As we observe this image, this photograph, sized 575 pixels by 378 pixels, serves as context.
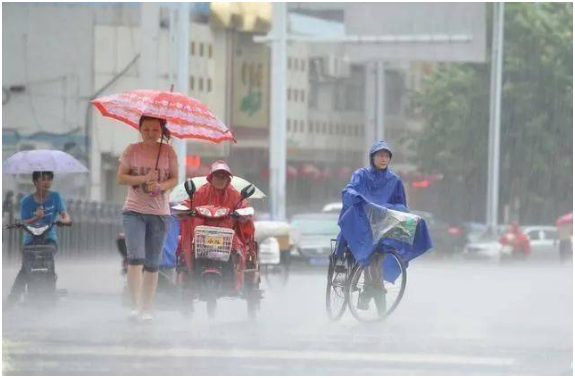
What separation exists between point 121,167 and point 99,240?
18654 mm

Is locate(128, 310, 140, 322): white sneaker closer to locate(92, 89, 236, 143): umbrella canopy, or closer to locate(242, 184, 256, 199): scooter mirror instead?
locate(242, 184, 256, 199): scooter mirror

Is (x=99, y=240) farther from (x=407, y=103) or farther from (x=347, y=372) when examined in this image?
(x=407, y=103)

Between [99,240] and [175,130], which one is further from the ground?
[175,130]

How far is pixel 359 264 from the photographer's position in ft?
43.7

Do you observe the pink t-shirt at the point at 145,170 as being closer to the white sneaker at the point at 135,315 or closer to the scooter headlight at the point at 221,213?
the scooter headlight at the point at 221,213

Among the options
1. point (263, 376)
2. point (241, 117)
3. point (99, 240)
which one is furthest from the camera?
point (241, 117)

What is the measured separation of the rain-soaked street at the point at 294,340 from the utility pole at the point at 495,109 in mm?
42271

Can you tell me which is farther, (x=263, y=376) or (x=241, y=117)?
(x=241, y=117)

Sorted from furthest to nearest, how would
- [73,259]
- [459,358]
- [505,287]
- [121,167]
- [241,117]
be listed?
[241,117], [73,259], [505,287], [121,167], [459,358]

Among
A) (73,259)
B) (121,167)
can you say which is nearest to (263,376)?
(121,167)

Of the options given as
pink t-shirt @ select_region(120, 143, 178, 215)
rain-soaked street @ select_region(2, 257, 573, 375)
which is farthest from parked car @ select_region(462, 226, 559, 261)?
pink t-shirt @ select_region(120, 143, 178, 215)

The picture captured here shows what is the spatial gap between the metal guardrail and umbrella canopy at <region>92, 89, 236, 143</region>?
1459cm

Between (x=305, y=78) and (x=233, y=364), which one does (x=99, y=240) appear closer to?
(x=233, y=364)

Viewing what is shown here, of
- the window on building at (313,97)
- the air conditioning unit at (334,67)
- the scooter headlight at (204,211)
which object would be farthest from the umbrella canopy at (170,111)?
the air conditioning unit at (334,67)
